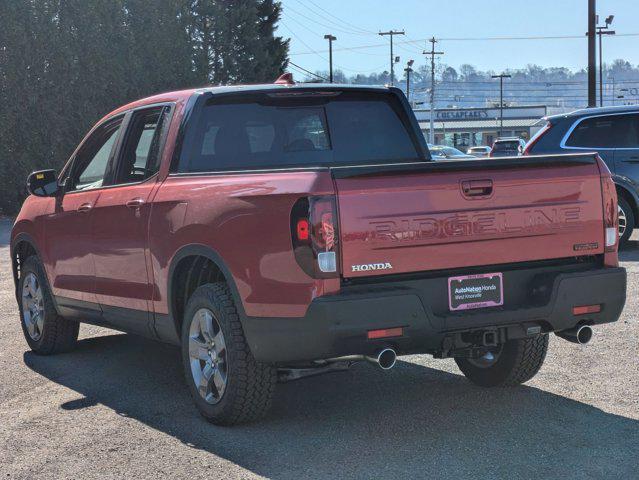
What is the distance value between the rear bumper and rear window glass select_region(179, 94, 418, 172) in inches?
58.4

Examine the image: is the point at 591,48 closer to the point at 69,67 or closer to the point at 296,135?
the point at 69,67

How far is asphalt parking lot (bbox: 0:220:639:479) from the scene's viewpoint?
15.2ft

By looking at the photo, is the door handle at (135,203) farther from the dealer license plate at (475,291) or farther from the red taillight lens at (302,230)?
the dealer license plate at (475,291)

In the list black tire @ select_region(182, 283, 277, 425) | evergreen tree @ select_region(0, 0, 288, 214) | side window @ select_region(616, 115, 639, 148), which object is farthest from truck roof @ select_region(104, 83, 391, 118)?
evergreen tree @ select_region(0, 0, 288, 214)

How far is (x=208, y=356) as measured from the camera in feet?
17.9

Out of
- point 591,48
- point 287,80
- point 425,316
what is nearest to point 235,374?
point 425,316

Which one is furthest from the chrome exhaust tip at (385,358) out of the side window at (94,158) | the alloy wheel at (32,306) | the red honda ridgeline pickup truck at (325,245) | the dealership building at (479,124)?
the dealership building at (479,124)

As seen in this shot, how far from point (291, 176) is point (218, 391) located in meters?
1.37

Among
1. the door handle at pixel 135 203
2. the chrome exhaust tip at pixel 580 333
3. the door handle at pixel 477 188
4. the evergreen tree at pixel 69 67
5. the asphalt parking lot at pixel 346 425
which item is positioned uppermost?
the evergreen tree at pixel 69 67

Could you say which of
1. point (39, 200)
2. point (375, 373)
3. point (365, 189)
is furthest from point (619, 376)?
point (39, 200)

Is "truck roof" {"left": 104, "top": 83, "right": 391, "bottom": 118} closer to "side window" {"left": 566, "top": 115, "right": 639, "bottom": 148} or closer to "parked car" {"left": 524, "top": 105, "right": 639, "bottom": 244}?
"parked car" {"left": 524, "top": 105, "right": 639, "bottom": 244}

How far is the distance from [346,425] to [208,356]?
865 millimetres

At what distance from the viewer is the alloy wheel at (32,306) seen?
7.80 meters

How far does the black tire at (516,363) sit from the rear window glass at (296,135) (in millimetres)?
1553
